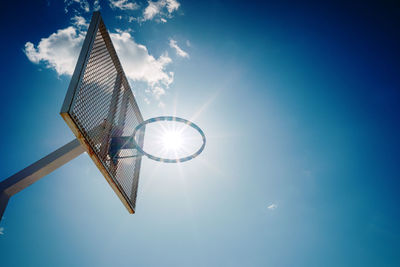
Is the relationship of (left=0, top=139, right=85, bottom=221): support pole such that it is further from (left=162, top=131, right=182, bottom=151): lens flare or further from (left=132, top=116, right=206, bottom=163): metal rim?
(left=162, top=131, right=182, bottom=151): lens flare

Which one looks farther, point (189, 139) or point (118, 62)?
point (189, 139)

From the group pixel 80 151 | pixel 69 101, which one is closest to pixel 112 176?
pixel 80 151

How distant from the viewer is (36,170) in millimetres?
3355

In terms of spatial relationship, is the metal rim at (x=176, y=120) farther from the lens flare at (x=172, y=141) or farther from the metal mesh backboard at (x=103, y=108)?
the lens flare at (x=172, y=141)

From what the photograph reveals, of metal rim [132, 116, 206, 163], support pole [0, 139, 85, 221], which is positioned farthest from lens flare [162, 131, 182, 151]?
support pole [0, 139, 85, 221]

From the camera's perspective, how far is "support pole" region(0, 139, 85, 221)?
3.36 m

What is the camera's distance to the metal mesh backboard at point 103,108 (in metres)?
2.64

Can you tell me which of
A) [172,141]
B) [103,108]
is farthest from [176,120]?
[103,108]

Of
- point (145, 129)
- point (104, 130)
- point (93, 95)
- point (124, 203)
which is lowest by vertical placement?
point (124, 203)

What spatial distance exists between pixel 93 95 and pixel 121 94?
1224 mm

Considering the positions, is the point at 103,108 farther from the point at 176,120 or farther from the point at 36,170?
the point at 36,170

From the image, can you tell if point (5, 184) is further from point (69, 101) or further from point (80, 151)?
point (69, 101)

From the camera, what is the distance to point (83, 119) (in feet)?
8.96

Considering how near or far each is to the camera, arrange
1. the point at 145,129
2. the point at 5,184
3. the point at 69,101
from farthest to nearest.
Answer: the point at 145,129 → the point at 5,184 → the point at 69,101
